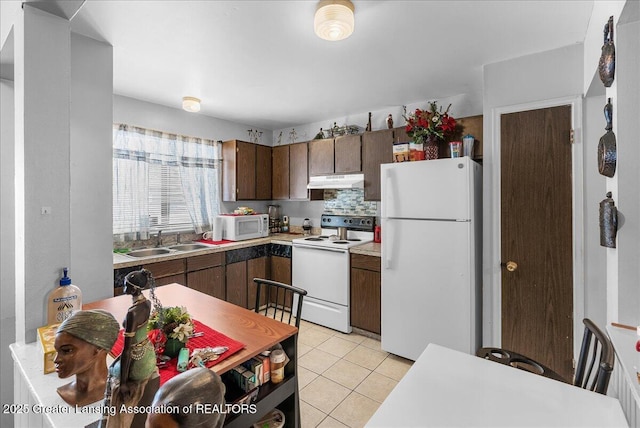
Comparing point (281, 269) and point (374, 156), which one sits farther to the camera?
point (281, 269)

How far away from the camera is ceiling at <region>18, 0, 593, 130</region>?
1715 millimetres

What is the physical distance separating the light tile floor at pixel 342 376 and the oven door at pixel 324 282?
179 mm

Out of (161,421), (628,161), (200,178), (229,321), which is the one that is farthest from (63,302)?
(628,161)

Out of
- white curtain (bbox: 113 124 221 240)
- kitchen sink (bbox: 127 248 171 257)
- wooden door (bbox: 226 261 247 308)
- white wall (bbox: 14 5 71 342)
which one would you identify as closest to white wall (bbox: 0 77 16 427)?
white wall (bbox: 14 5 71 342)

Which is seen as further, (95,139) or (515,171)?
(515,171)

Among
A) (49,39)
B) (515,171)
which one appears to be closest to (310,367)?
(515,171)

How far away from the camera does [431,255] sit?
2.43 metres

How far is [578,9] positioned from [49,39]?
112 inches

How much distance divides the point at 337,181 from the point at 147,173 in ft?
7.10

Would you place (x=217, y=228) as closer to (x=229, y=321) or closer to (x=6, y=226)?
(x=6, y=226)

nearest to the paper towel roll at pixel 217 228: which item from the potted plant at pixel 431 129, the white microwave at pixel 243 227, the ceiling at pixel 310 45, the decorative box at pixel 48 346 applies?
the white microwave at pixel 243 227

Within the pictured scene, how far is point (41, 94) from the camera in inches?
53.2

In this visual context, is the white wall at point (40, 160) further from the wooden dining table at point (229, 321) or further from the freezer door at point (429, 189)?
the freezer door at point (429, 189)

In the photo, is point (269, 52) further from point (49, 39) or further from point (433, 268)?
point (433, 268)
